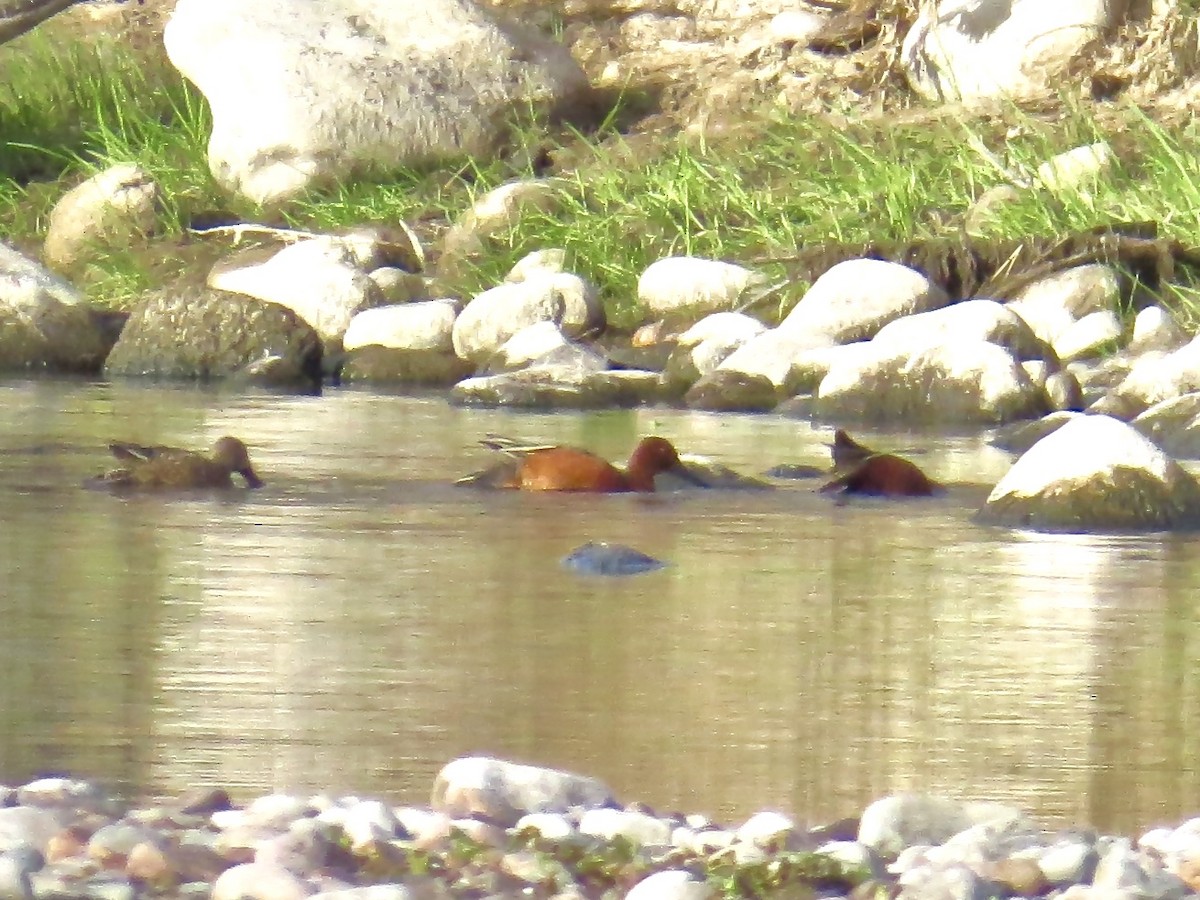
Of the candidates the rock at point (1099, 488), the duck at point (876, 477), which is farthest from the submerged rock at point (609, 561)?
the duck at point (876, 477)

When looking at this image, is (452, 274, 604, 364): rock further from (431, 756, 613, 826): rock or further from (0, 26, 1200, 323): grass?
(431, 756, 613, 826): rock

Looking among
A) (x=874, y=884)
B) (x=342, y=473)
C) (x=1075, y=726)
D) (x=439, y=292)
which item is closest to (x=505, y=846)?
(x=874, y=884)

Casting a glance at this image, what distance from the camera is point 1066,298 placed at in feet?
41.0

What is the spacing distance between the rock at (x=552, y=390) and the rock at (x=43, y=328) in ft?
9.05

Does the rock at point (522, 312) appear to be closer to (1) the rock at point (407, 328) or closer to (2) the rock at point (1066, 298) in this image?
(1) the rock at point (407, 328)

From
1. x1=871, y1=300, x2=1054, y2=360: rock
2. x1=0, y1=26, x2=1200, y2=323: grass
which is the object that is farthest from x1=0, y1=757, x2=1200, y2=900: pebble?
x1=0, y1=26, x2=1200, y2=323: grass

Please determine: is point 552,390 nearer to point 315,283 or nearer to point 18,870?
point 315,283

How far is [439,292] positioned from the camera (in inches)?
584

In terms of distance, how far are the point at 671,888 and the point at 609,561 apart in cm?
317

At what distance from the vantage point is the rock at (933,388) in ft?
34.9

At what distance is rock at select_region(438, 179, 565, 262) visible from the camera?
602 inches

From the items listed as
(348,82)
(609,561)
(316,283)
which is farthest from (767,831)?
(348,82)

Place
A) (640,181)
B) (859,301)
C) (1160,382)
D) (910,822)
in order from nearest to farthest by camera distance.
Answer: (910,822), (1160,382), (859,301), (640,181)

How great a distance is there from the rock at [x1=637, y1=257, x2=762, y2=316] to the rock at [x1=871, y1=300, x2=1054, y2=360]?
2.05 m
